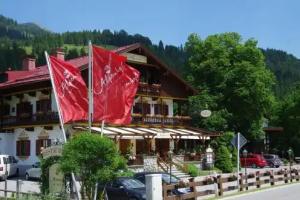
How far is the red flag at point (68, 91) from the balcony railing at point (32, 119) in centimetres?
2096

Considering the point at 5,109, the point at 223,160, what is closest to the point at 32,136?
the point at 5,109

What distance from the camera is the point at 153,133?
4175cm

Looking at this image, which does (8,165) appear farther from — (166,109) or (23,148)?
(166,109)

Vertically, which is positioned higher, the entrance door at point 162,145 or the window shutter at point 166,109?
the window shutter at point 166,109

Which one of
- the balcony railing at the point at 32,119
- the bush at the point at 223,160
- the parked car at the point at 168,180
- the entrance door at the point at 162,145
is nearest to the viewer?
the parked car at the point at 168,180

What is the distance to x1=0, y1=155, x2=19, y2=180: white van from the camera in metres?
36.7

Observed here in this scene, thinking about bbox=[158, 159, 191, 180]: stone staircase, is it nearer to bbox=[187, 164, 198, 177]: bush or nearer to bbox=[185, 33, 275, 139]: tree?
bbox=[187, 164, 198, 177]: bush

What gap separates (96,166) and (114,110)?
10.9ft

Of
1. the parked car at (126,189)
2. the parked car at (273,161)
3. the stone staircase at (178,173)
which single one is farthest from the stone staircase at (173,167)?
the parked car at (273,161)

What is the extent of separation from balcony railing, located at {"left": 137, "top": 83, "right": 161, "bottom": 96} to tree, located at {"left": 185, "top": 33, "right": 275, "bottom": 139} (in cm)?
880

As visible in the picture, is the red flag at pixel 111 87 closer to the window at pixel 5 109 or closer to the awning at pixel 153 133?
the awning at pixel 153 133

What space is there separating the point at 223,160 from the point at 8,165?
60.4 feet

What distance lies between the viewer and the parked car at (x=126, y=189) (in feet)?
65.5

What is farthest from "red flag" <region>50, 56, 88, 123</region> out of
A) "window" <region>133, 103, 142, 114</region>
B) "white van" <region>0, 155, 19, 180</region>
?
"window" <region>133, 103, 142, 114</region>
